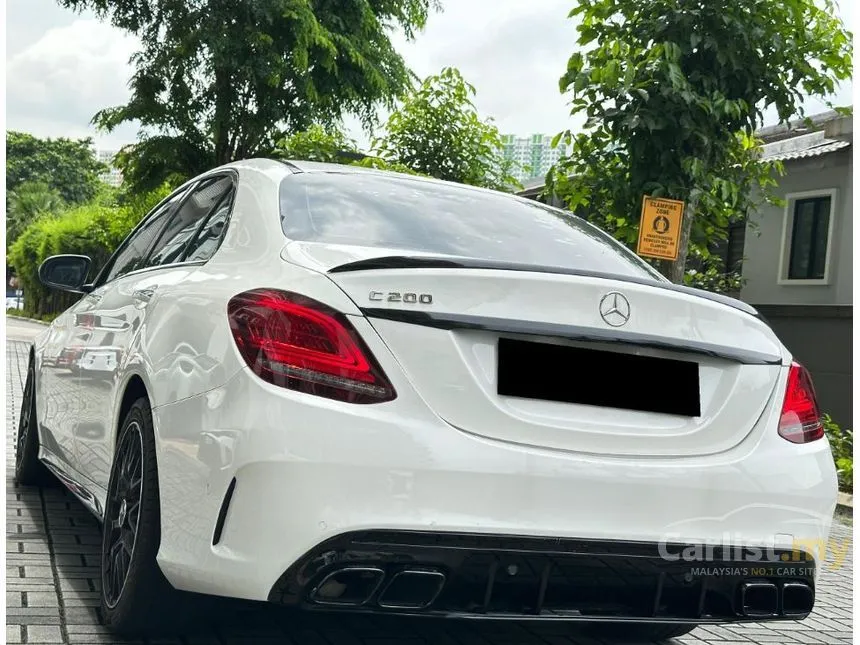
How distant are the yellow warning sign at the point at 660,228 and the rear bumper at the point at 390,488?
6699mm

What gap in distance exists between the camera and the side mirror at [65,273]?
5.47 m

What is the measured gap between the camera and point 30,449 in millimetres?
6117

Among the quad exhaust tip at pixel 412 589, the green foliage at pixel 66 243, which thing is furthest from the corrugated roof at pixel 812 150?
the green foliage at pixel 66 243

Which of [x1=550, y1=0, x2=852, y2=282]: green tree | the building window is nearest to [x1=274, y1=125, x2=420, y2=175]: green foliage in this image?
[x1=550, y1=0, x2=852, y2=282]: green tree

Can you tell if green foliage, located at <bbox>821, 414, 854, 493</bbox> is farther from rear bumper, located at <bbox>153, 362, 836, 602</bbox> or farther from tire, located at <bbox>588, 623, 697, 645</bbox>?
rear bumper, located at <bbox>153, 362, 836, 602</bbox>

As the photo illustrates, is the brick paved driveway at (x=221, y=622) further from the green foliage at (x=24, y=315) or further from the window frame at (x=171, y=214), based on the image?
the green foliage at (x=24, y=315)

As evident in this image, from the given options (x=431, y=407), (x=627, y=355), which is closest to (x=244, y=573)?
(x=431, y=407)

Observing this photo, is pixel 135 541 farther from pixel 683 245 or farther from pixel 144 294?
pixel 683 245

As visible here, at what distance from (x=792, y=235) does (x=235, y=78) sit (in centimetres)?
1234

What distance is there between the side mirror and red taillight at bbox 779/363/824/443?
3.38m

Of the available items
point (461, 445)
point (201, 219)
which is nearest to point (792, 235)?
point (201, 219)

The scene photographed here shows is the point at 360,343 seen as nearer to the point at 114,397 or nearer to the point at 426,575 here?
the point at 426,575

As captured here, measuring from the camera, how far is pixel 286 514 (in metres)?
2.81

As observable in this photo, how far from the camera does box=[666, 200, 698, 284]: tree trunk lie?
11.0 meters
